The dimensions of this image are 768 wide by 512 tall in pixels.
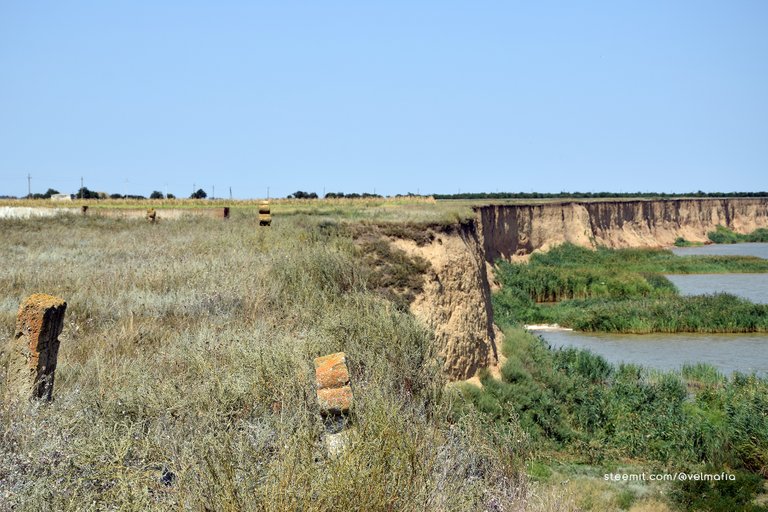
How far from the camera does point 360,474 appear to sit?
5188 mm

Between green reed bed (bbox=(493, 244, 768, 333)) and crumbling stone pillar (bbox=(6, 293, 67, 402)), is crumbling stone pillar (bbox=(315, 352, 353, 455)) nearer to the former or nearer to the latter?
crumbling stone pillar (bbox=(6, 293, 67, 402))

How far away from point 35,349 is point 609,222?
78.8 m

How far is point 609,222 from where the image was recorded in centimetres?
8144

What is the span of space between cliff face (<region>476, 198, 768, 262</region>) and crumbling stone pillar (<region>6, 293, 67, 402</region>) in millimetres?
27882

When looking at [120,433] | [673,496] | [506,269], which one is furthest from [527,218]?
[120,433]

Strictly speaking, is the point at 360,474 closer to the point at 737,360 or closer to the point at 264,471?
the point at 264,471

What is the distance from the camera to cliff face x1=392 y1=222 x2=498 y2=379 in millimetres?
17688

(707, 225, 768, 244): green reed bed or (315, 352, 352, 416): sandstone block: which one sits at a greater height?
(315, 352, 352, 416): sandstone block

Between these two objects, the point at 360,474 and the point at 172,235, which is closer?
the point at 360,474

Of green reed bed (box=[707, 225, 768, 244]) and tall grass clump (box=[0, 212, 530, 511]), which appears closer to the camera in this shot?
tall grass clump (box=[0, 212, 530, 511])

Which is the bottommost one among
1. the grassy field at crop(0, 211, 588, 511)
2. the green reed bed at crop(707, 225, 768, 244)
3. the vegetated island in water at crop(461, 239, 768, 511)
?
A: the vegetated island in water at crop(461, 239, 768, 511)

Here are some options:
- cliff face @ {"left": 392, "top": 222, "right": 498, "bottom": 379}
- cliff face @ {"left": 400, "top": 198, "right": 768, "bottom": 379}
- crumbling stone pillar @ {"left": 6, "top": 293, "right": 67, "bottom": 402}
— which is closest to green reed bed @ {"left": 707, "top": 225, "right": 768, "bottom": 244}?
cliff face @ {"left": 400, "top": 198, "right": 768, "bottom": 379}

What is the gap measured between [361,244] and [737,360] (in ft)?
47.5

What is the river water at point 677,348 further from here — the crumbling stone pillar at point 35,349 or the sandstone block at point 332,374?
the crumbling stone pillar at point 35,349
